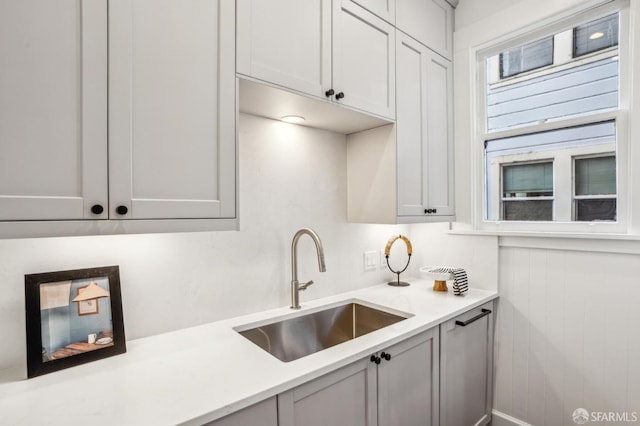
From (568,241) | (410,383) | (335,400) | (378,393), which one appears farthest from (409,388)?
(568,241)

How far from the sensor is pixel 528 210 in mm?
1942

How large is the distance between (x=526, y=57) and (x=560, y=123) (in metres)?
0.48

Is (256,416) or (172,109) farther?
(172,109)

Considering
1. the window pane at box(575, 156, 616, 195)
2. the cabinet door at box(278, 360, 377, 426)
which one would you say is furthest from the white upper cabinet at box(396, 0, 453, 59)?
the cabinet door at box(278, 360, 377, 426)

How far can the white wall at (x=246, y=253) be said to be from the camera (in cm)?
109

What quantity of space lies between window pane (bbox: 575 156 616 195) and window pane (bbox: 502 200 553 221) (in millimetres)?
167

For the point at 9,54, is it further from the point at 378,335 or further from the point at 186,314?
the point at 378,335

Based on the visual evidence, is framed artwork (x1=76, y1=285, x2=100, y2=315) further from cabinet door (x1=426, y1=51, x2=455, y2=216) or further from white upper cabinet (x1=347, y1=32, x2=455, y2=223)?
cabinet door (x1=426, y1=51, x2=455, y2=216)

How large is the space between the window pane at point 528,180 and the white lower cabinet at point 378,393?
1.08 metres

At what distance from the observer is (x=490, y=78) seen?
2.12 meters

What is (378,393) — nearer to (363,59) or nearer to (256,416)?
(256,416)

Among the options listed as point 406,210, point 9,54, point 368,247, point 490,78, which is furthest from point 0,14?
point 490,78

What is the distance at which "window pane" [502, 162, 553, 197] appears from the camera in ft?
6.16

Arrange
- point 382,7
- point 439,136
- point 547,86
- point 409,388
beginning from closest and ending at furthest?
point 409,388 < point 382,7 < point 547,86 < point 439,136
